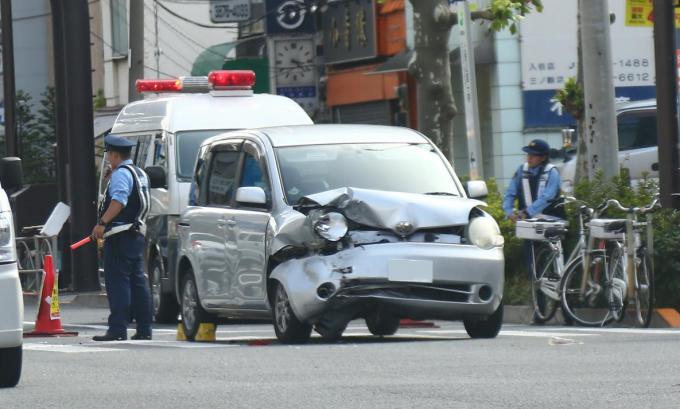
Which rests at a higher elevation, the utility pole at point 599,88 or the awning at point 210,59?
the awning at point 210,59

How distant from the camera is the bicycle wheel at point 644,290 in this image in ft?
49.6

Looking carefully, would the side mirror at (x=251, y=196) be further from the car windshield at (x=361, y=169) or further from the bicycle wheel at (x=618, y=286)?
the bicycle wheel at (x=618, y=286)

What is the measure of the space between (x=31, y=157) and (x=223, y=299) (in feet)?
83.1

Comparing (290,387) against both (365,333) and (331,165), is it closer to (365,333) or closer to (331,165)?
(331,165)

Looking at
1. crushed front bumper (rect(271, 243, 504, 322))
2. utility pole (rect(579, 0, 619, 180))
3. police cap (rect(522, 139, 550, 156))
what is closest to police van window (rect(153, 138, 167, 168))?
police cap (rect(522, 139, 550, 156))

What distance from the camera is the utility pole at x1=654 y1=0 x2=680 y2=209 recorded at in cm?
1631

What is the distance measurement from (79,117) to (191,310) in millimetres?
10103

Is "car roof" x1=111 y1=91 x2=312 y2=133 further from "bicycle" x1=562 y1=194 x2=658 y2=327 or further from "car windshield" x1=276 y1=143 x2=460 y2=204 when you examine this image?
"car windshield" x1=276 y1=143 x2=460 y2=204

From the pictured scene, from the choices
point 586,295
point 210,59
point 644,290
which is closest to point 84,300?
point 586,295

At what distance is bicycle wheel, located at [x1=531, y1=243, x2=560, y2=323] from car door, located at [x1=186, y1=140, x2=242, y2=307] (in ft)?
10.5

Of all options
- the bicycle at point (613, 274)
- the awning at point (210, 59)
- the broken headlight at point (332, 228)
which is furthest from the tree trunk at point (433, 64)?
the awning at point (210, 59)

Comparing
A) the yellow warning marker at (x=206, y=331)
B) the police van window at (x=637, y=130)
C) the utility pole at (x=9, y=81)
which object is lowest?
the yellow warning marker at (x=206, y=331)

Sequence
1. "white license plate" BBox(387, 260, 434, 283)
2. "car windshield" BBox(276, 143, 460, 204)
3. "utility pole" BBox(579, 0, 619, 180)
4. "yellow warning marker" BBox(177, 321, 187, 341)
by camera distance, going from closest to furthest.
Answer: "white license plate" BBox(387, 260, 434, 283) < "car windshield" BBox(276, 143, 460, 204) < "yellow warning marker" BBox(177, 321, 187, 341) < "utility pole" BBox(579, 0, 619, 180)

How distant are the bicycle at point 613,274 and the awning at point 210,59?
31.7 metres
